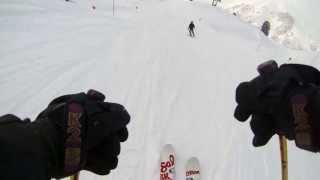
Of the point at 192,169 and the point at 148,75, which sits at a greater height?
the point at 148,75

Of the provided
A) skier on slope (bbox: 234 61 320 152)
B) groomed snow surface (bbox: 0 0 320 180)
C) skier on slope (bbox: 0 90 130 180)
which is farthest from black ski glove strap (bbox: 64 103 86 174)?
groomed snow surface (bbox: 0 0 320 180)

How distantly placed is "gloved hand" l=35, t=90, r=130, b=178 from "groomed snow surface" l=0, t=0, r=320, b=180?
21.8 feet

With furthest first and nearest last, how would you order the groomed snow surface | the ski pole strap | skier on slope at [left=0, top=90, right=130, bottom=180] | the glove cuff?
the groomed snow surface < the glove cuff < the ski pole strap < skier on slope at [left=0, top=90, right=130, bottom=180]

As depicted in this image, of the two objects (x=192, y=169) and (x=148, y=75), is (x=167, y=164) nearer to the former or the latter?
(x=192, y=169)

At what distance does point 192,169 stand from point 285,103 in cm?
711

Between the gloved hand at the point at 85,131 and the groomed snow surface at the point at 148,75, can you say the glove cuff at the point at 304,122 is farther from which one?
the groomed snow surface at the point at 148,75

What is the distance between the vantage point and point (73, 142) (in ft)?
7.14

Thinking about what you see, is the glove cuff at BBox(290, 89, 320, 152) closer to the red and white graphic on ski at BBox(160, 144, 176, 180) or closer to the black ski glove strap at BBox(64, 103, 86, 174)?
the black ski glove strap at BBox(64, 103, 86, 174)

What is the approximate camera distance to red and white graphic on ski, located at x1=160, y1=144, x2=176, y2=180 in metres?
9.07

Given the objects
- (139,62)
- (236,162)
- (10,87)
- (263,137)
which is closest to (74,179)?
(263,137)

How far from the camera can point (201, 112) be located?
12.9 m

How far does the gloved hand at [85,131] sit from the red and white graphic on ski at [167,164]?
6.67 metres

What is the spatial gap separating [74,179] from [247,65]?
53.8 ft

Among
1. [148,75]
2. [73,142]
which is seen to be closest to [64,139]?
[73,142]
